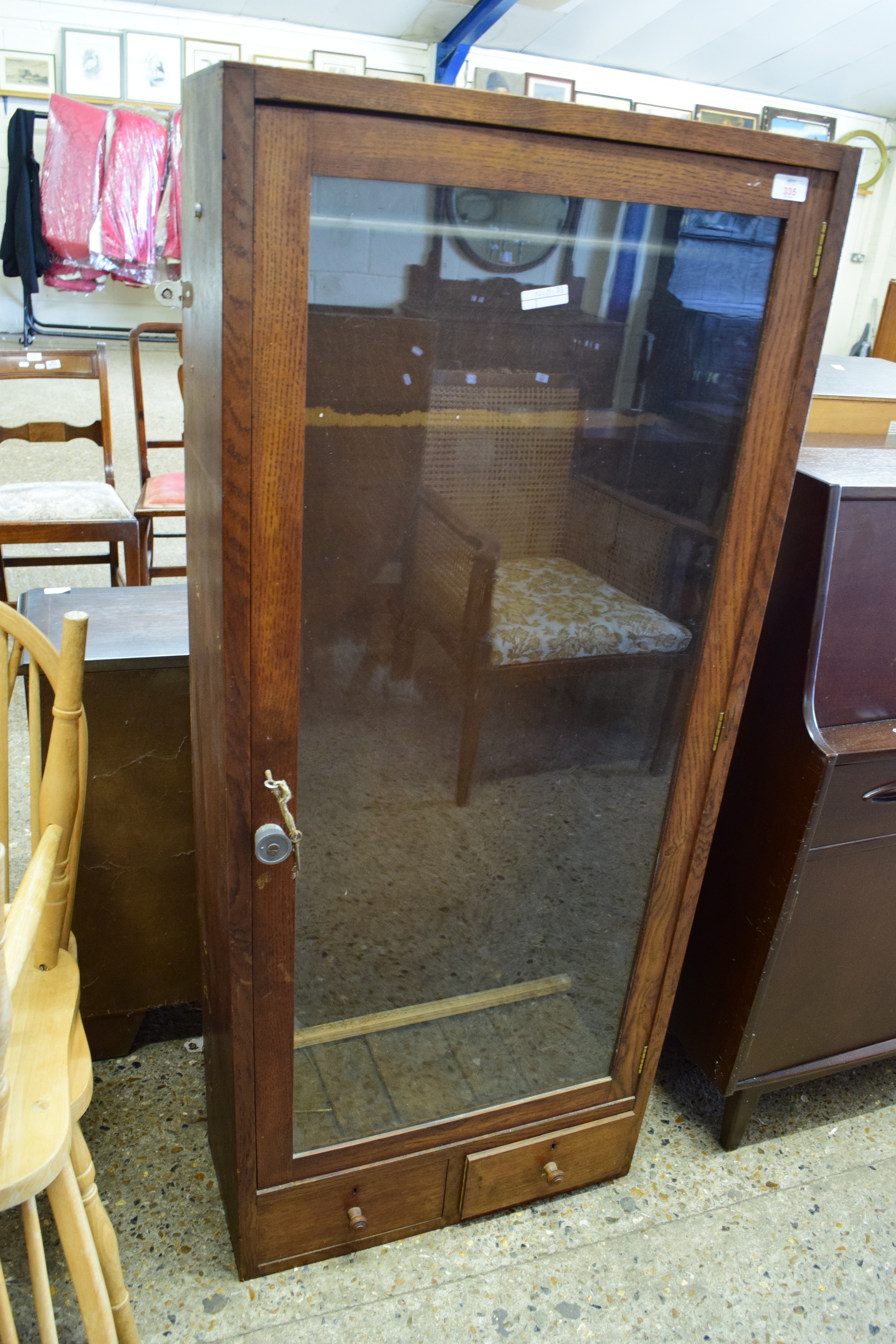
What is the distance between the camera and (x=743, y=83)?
7059 mm

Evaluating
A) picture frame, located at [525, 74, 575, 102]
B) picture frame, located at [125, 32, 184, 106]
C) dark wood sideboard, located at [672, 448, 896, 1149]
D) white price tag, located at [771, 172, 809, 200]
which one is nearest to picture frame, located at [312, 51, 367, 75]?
picture frame, located at [125, 32, 184, 106]

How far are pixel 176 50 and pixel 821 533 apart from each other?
261 inches

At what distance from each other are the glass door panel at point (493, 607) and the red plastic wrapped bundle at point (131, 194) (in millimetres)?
5364

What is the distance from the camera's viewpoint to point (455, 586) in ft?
3.18

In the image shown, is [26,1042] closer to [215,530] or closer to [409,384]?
[215,530]

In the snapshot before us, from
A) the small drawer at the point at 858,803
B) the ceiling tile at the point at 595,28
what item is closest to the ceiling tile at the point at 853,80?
the ceiling tile at the point at 595,28

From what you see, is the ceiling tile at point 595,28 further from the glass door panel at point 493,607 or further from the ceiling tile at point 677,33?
the glass door panel at point 493,607

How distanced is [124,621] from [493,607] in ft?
2.34

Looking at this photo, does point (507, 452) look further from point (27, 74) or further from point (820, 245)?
point (27, 74)

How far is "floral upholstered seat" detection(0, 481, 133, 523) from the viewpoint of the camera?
8.25ft

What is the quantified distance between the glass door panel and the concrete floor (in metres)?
0.23

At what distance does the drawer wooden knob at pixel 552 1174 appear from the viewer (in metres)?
1.33

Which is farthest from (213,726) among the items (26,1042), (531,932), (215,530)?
(531,932)

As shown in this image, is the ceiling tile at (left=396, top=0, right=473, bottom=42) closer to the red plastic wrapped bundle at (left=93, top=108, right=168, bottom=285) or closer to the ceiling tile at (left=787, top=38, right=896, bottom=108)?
the red plastic wrapped bundle at (left=93, top=108, right=168, bottom=285)
